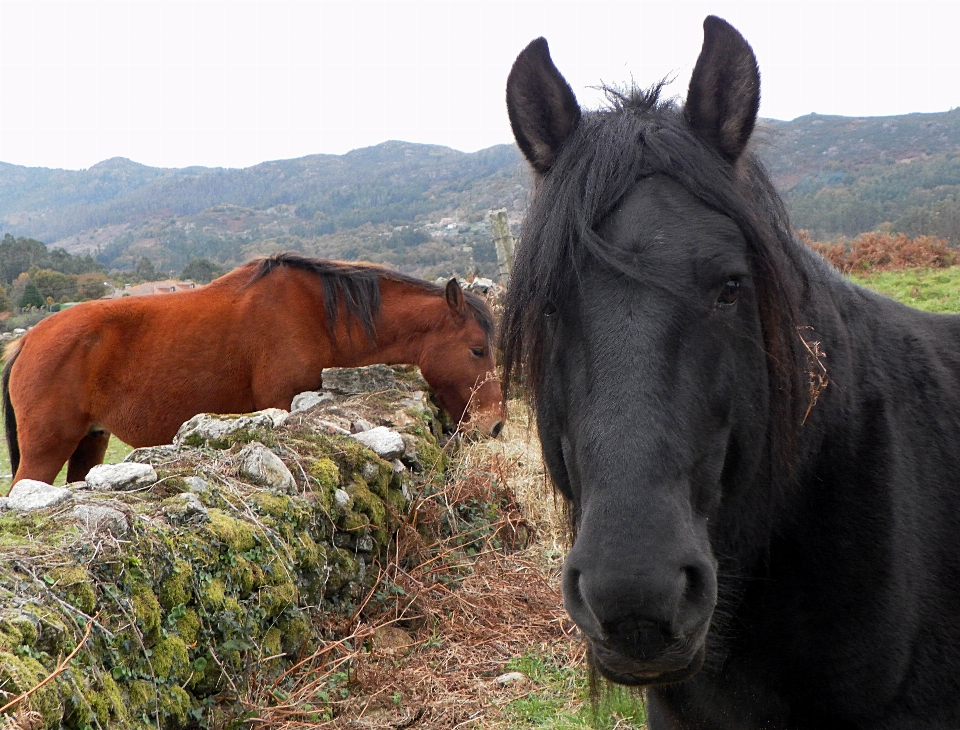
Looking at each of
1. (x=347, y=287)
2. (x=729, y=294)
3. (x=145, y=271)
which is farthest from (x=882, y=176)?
(x=729, y=294)

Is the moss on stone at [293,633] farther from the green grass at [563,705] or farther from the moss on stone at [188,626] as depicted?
the green grass at [563,705]

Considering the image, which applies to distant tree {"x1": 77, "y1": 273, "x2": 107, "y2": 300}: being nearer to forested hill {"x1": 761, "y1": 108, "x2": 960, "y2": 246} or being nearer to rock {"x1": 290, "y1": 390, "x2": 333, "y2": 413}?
rock {"x1": 290, "y1": 390, "x2": 333, "y2": 413}

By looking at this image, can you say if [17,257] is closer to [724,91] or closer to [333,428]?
[333,428]

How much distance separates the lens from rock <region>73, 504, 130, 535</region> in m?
2.54

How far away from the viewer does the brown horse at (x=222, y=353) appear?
21.0 feet

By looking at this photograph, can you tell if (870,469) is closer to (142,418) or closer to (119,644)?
(119,644)

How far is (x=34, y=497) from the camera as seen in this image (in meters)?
2.86

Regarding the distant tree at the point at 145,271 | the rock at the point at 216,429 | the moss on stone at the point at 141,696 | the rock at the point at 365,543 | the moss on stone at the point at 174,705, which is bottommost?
the distant tree at the point at 145,271

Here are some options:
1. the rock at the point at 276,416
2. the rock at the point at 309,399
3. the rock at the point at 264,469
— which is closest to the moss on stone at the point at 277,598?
the rock at the point at 264,469

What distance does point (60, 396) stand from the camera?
251 inches

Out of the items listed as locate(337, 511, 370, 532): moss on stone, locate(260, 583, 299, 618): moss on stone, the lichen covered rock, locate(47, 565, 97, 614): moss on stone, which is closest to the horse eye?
the lichen covered rock

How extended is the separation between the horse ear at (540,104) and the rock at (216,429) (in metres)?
2.82

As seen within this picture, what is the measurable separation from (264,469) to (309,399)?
2705mm

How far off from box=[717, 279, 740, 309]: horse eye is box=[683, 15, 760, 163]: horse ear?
0.41m
